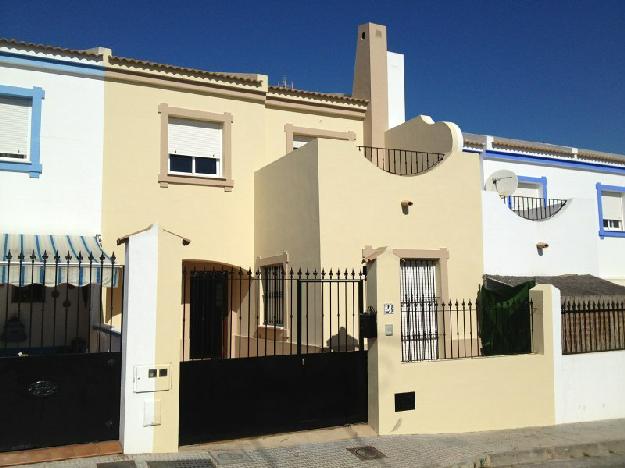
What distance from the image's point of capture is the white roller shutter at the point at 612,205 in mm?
22531

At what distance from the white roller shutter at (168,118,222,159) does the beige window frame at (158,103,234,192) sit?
0.15 meters

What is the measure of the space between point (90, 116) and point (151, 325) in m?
8.42

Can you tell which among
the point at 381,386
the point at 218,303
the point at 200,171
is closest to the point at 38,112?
the point at 200,171

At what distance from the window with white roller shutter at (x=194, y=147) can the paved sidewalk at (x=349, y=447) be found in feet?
28.6

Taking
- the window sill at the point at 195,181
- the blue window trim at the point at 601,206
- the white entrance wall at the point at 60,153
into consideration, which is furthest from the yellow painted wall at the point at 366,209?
the blue window trim at the point at 601,206

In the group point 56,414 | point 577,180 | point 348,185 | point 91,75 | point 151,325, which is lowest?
point 56,414

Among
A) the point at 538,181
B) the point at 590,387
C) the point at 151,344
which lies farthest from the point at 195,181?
the point at 538,181

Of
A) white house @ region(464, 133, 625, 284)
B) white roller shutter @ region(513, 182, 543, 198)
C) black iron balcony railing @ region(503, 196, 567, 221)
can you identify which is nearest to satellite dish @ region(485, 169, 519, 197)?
white house @ region(464, 133, 625, 284)

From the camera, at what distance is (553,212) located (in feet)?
61.8

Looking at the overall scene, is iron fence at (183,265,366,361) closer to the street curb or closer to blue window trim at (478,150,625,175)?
the street curb

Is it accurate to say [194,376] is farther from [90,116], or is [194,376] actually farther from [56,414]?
[90,116]

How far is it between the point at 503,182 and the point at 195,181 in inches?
361

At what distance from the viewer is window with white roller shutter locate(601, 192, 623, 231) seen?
22406 millimetres

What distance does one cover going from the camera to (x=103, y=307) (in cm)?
1541
